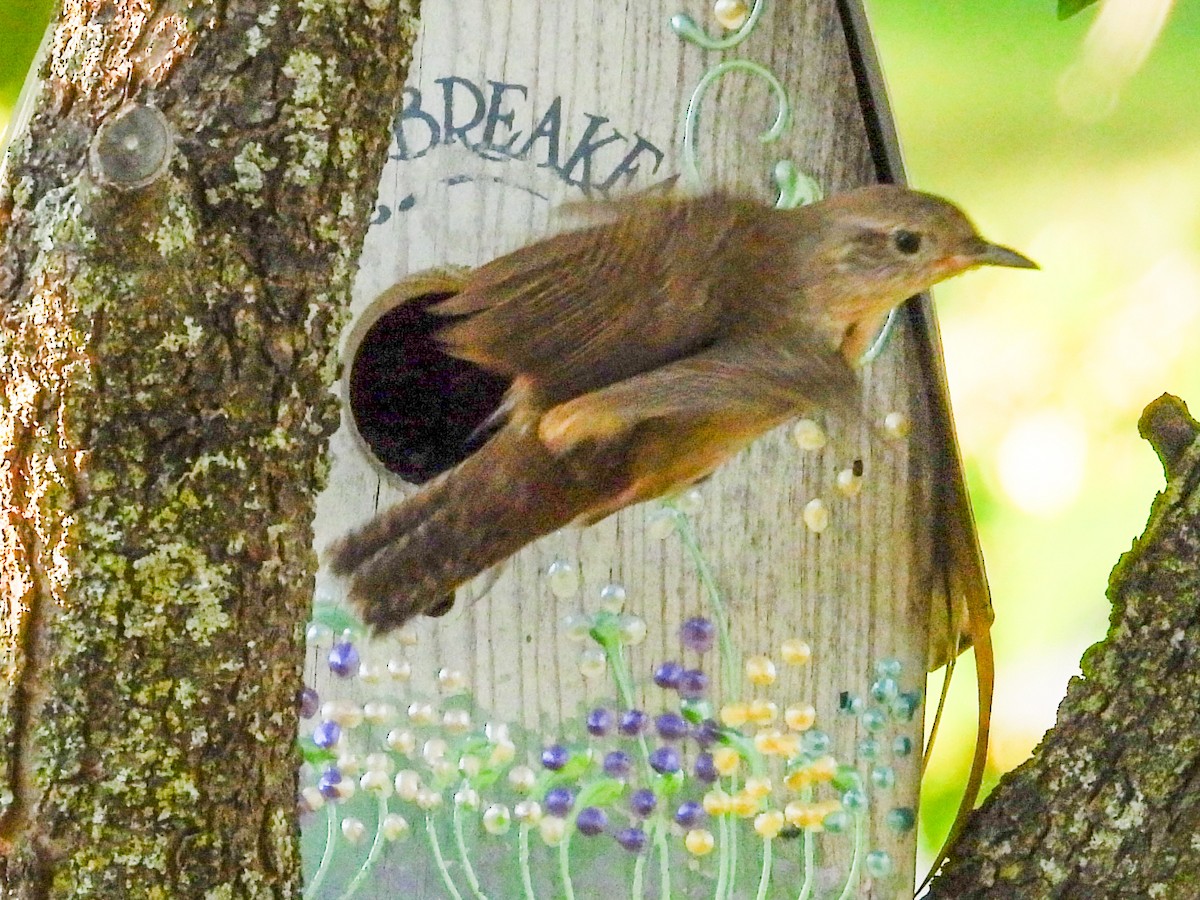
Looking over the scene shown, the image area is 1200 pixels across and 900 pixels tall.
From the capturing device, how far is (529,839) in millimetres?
1064

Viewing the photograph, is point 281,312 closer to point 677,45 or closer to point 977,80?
point 677,45

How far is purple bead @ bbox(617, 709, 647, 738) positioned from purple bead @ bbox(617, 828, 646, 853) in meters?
0.06

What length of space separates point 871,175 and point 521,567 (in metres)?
0.38

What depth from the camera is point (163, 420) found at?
2.06ft

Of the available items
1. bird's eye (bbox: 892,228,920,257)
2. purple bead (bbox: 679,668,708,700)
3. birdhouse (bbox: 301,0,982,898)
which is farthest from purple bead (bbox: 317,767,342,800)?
bird's eye (bbox: 892,228,920,257)

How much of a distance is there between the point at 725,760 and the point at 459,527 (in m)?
0.32

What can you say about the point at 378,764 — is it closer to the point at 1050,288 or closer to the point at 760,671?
the point at 760,671

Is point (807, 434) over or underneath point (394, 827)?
over

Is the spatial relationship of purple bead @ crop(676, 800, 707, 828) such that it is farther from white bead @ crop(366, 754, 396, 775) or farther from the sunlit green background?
the sunlit green background

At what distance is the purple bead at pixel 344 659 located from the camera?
1.03 metres

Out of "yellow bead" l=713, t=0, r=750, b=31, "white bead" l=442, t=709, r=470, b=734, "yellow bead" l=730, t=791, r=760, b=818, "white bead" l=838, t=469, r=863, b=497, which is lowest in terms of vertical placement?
"yellow bead" l=730, t=791, r=760, b=818

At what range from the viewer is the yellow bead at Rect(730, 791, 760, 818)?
42.9 inches

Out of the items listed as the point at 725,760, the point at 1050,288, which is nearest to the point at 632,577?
the point at 725,760

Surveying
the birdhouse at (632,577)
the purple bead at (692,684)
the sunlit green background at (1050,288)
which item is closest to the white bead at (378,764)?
the birdhouse at (632,577)
